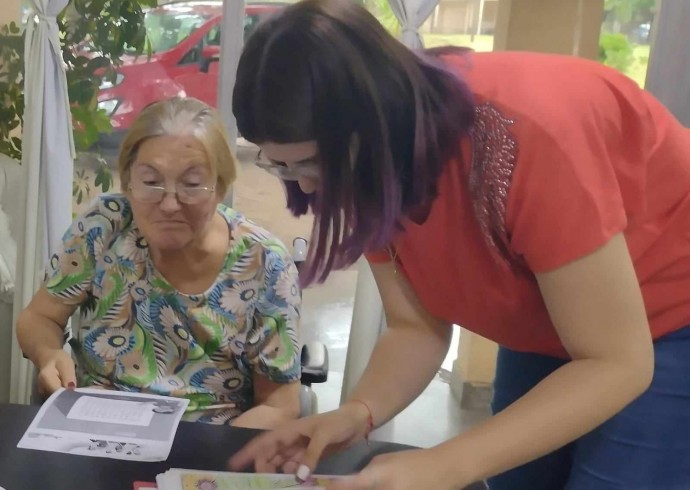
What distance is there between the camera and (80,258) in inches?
68.1

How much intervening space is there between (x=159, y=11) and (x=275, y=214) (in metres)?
0.76

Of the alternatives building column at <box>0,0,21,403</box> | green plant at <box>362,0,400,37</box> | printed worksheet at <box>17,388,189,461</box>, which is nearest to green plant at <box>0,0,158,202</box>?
building column at <box>0,0,21,403</box>

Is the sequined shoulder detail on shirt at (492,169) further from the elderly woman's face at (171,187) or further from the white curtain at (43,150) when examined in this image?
the white curtain at (43,150)

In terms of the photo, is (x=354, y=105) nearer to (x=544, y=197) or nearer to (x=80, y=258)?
(x=544, y=197)

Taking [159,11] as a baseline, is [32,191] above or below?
below

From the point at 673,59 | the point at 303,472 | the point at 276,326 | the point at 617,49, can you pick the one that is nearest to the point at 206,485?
the point at 303,472

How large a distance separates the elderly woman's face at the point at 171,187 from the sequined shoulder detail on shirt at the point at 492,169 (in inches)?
32.5

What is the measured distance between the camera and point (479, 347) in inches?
110

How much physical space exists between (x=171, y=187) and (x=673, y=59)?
4.29ft

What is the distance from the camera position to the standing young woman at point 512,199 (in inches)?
34.4

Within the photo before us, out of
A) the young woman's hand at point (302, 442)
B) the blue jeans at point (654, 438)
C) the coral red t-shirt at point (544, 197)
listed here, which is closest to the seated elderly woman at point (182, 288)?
the young woman's hand at point (302, 442)

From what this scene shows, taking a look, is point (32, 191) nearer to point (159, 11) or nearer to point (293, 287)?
point (159, 11)

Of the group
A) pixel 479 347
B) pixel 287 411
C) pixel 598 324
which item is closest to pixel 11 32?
pixel 287 411

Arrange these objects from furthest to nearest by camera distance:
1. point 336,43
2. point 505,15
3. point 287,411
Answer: point 505,15 < point 287,411 < point 336,43
